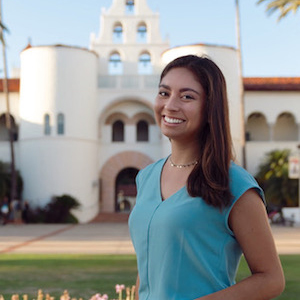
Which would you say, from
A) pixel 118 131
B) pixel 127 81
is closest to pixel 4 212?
pixel 118 131

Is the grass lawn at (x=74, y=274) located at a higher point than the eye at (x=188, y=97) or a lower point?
lower

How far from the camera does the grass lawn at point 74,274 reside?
777 cm

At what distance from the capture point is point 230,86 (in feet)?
101

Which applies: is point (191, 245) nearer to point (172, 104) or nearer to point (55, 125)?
point (172, 104)

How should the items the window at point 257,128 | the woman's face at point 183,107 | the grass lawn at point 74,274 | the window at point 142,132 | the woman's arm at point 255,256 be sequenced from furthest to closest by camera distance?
the window at point 257,128, the window at point 142,132, the grass lawn at point 74,274, the woman's face at point 183,107, the woman's arm at point 255,256

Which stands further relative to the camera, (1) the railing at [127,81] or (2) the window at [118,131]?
(2) the window at [118,131]

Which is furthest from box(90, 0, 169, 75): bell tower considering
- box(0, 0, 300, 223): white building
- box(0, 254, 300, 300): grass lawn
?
box(0, 254, 300, 300): grass lawn

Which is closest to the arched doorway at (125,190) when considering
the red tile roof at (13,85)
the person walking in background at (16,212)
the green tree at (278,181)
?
the person walking in background at (16,212)

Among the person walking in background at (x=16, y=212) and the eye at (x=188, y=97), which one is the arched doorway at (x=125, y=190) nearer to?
the person walking in background at (x=16, y=212)

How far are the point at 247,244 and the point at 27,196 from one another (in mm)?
30077

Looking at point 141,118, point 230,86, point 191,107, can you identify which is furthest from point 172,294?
point 141,118

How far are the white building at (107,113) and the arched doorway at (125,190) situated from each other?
0.07 m

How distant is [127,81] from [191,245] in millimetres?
31497

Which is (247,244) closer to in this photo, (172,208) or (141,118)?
(172,208)
